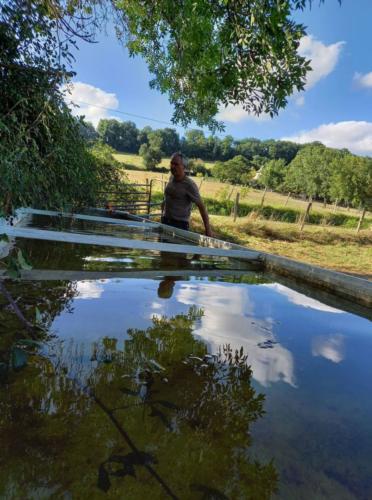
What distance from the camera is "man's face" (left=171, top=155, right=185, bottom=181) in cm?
504

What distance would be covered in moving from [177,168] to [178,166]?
0.11 ft

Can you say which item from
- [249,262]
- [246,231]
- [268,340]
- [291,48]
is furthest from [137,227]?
[246,231]

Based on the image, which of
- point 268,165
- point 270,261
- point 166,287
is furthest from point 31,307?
point 268,165

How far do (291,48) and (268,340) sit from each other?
281 centimetres

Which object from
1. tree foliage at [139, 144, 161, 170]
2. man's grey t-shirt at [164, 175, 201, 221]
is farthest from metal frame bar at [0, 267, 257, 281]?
tree foliage at [139, 144, 161, 170]

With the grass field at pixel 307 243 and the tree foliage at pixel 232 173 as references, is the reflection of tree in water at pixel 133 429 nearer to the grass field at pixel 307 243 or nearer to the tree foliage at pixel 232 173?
the grass field at pixel 307 243

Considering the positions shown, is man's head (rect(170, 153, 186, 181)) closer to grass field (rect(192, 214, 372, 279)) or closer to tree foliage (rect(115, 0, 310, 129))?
tree foliage (rect(115, 0, 310, 129))

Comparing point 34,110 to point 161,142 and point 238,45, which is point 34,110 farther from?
point 161,142

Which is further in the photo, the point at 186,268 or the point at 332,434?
the point at 186,268

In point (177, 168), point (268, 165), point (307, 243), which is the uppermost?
point (268, 165)

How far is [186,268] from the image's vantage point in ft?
13.8

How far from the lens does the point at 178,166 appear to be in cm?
505

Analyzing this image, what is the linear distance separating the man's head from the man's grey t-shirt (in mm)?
→ 66

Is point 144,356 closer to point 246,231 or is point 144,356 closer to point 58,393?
point 58,393
